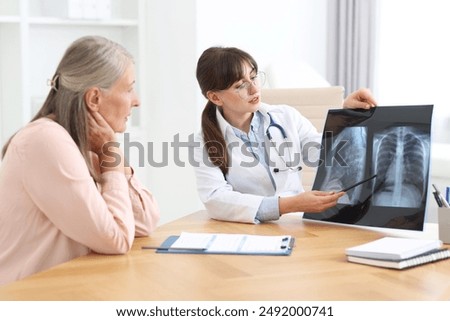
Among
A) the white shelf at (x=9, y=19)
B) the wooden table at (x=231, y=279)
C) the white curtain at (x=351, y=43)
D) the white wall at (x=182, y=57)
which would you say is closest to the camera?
the wooden table at (x=231, y=279)

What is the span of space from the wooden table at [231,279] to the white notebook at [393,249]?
3 centimetres

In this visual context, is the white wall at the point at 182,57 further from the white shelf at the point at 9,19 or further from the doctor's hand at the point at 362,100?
the doctor's hand at the point at 362,100

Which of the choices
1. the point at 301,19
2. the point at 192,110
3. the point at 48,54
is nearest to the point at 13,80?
the point at 48,54

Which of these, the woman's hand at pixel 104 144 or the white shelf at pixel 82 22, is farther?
the white shelf at pixel 82 22

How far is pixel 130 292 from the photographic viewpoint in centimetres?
133

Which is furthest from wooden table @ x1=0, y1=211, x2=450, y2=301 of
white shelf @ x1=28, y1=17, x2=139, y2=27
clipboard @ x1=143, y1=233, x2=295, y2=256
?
white shelf @ x1=28, y1=17, x2=139, y2=27

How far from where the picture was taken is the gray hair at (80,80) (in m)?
1.72

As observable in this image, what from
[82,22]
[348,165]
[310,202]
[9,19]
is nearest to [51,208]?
A: [310,202]

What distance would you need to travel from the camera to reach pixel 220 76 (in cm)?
221

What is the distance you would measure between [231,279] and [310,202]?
2.04ft

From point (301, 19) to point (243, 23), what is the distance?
2.26 feet

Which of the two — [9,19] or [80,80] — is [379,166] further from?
[9,19]

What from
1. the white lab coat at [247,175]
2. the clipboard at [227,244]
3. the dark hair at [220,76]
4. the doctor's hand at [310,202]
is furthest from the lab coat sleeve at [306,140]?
the clipboard at [227,244]

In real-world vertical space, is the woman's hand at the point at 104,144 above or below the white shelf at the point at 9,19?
below
